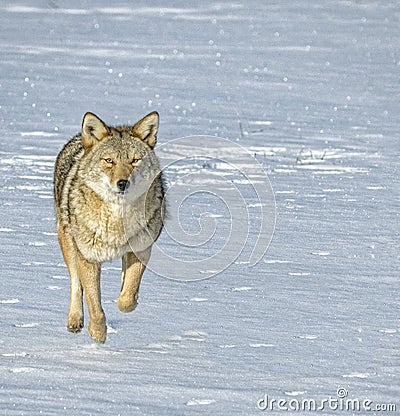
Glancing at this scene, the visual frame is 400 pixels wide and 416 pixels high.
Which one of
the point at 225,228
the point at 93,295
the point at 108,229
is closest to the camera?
the point at 93,295

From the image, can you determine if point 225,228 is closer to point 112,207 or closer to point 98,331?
point 112,207

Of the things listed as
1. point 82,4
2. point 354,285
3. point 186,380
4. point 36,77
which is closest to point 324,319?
point 354,285

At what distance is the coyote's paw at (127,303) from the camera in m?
→ 5.37

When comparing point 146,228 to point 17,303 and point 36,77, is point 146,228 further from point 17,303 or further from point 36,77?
point 36,77

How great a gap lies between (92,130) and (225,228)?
7.93 feet

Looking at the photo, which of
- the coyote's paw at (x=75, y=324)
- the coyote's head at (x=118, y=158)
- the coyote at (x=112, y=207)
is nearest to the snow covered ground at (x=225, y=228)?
the coyote's paw at (x=75, y=324)

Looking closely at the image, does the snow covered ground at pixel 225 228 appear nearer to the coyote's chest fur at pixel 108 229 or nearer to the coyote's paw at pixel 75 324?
the coyote's paw at pixel 75 324

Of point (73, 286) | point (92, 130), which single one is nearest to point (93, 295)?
point (73, 286)

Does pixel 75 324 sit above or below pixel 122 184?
below

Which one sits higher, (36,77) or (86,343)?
(86,343)

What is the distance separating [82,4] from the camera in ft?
73.5

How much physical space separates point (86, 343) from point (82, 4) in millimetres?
18200

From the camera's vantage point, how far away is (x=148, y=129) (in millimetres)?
5527

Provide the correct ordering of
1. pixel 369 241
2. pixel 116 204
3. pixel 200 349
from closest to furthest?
Result: 1. pixel 200 349
2. pixel 116 204
3. pixel 369 241
